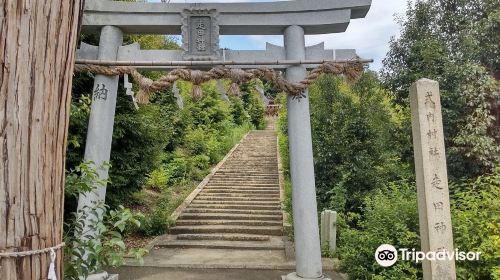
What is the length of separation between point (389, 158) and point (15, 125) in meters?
8.35

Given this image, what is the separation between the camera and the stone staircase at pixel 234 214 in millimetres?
7548

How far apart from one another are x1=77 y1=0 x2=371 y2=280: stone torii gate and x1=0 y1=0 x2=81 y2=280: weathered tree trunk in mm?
3213

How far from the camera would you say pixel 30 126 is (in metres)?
1.41

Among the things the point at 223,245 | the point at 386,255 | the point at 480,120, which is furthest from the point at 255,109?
the point at 386,255

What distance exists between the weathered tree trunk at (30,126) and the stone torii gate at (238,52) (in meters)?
3.21

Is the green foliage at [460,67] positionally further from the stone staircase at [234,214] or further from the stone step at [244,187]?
the stone step at [244,187]

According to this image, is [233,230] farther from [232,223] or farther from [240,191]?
[240,191]

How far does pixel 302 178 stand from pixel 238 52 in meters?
1.76

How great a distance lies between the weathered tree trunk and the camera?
1.37m

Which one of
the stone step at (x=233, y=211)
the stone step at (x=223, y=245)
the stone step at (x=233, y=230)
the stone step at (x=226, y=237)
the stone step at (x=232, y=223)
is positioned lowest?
the stone step at (x=223, y=245)

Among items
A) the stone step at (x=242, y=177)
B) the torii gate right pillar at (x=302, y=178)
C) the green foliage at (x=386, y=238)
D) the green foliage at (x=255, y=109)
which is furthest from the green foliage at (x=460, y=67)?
the green foliage at (x=255, y=109)

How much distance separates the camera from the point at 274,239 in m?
7.76

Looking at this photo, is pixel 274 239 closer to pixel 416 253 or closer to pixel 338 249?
pixel 338 249

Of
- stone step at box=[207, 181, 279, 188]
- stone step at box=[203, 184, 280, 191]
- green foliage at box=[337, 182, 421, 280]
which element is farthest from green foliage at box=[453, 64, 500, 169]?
stone step at box=[207, 181, 279, 188]
